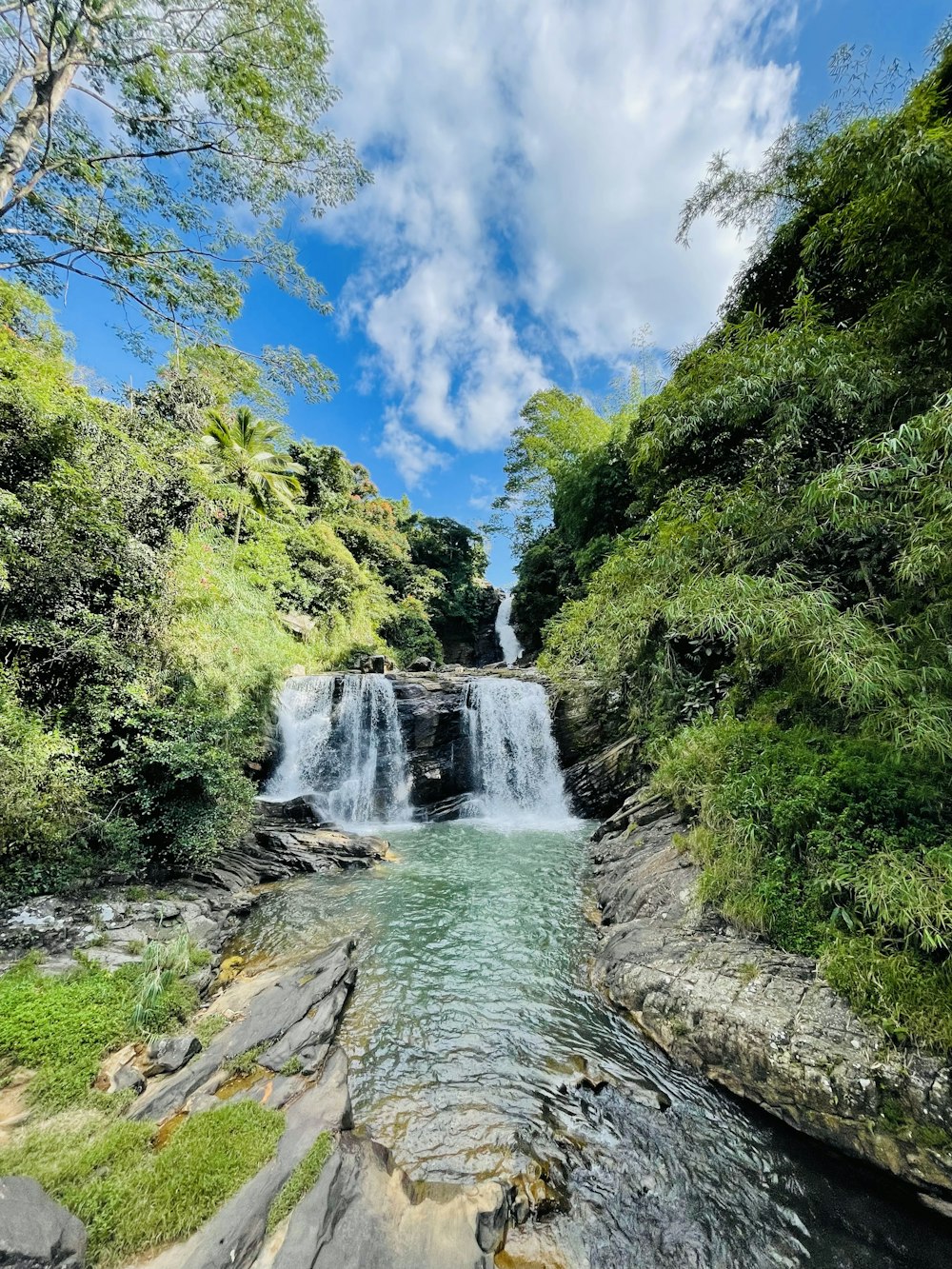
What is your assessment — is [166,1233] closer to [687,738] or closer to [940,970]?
[940,970]

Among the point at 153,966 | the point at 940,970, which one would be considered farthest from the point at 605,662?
the point at 153,966

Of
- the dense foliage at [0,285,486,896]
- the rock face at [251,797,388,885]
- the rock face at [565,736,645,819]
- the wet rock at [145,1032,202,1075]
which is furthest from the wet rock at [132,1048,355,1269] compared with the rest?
the rock face at [565,736,645,819]

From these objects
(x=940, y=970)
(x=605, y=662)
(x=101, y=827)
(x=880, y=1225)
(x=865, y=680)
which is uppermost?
(x=605, y=662)

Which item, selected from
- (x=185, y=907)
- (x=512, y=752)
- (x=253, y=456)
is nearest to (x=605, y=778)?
(x=512, y=752)

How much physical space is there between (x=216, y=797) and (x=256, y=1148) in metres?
4.75

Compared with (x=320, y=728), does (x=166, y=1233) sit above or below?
below

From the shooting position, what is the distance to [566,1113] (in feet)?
10.6

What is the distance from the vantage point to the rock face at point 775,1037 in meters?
2.56

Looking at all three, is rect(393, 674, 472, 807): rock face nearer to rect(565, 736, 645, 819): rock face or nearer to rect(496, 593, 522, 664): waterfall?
rect(565, 736, 645, 819): rock face

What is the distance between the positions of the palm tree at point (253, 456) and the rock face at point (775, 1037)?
15.9 m

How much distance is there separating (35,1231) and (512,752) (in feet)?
38.7

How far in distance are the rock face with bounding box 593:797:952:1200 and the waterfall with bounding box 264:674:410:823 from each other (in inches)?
336

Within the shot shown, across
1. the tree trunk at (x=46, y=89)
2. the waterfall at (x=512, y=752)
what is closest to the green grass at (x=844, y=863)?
the waterfall at (x=512, y=752)

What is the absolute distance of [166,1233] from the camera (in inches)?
81.2
